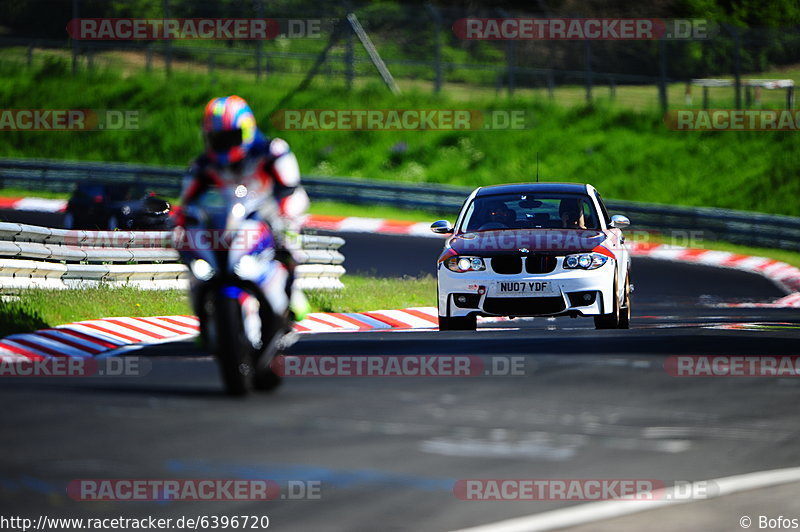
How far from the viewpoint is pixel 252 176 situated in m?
3.42

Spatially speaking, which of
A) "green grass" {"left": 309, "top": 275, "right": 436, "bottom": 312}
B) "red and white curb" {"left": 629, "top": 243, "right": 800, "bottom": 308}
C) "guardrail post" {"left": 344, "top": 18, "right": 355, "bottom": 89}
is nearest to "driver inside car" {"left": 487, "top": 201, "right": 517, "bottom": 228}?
"green grass" {"left": 309, "top": 275, "right": 436, "bottom": 312}

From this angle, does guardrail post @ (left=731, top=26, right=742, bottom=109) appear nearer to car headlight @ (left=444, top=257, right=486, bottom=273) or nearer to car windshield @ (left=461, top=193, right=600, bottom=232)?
car windshield @ (left=461, top=193, right=600, bottom=232)

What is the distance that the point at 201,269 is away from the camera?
345cm

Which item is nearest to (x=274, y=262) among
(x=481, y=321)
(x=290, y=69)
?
(x=481, y=321)

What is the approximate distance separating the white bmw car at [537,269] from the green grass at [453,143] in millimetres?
22996

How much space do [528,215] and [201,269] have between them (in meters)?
8.88

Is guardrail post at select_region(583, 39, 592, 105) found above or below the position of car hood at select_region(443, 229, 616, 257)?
above

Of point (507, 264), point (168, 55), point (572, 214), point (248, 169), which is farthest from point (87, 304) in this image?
point (168, 55)

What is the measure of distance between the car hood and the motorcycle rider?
493 centimetres

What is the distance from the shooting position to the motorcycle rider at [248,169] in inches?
128

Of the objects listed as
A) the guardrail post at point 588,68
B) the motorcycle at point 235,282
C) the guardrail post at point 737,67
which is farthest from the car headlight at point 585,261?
the guardrail post at point 588,68

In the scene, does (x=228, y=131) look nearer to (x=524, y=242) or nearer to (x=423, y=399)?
(x=524, y=242)

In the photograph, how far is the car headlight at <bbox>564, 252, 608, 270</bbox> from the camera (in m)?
10.4

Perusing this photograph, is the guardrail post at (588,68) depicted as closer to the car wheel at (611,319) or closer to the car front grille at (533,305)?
the car wheel at (611,319)
